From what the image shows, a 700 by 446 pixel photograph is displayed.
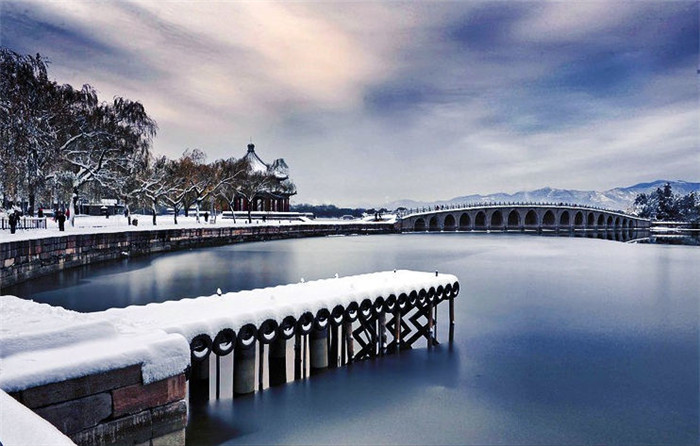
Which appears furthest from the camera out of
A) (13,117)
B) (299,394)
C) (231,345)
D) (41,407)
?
(13,117)

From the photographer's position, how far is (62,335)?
5.24 m

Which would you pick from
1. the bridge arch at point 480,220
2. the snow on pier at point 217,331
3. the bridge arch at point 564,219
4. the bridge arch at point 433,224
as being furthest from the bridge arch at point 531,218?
the snow on pier at point 217,331

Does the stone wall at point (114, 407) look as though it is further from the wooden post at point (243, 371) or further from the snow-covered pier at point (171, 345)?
the wooden post at point (243, 371)

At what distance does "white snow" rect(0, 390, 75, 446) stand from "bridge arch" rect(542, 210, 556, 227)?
381 ft

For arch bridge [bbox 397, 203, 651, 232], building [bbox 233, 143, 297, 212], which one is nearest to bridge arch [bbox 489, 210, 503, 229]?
arch bridge [bbox 397, 203, 651, 232]

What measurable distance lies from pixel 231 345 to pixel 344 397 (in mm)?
2479

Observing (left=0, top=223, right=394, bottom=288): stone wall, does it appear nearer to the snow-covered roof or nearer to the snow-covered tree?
the snow-covered tree

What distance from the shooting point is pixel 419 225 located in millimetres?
89688

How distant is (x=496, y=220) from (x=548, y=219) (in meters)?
15.5

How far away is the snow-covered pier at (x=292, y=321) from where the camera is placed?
855cm

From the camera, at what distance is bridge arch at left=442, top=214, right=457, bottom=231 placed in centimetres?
9648

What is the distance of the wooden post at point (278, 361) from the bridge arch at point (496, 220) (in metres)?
99.2

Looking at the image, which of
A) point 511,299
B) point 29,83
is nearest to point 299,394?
point 511,299

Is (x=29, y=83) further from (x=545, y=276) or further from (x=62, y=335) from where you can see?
(x=545, y=276)
